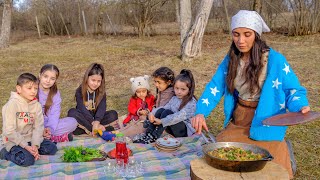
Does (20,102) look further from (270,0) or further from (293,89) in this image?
(270,0)

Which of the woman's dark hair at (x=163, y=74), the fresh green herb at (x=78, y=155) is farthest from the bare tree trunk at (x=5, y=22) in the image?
the fresh green herb at (x=78, y=155)

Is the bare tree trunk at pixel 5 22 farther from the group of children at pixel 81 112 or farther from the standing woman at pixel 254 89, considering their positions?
the standing woman at pixel 254 89

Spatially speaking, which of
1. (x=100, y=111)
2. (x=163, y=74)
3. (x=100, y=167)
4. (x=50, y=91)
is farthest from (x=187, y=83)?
(x=50, y=91)

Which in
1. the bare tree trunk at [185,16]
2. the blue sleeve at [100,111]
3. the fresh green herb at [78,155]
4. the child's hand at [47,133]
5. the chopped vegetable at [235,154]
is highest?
the bare tree trunk at [185,16]

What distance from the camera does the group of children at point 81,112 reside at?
3703mm

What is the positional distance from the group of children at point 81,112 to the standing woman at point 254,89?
1.07 m

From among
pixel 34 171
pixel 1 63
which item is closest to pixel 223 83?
pixel 34 171

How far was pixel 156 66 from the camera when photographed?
1007 cm

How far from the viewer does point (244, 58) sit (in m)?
3.32

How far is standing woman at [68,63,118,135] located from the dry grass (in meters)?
1.40

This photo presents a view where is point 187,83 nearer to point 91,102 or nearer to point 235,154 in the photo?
point 91,102

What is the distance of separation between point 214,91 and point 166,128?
4.70ft

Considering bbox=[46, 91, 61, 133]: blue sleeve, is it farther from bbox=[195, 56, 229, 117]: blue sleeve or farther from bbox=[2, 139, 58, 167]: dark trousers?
bbox=[195, 56, 229, 117]: blue sleeve

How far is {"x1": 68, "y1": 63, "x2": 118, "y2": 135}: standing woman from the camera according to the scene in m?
4.69
